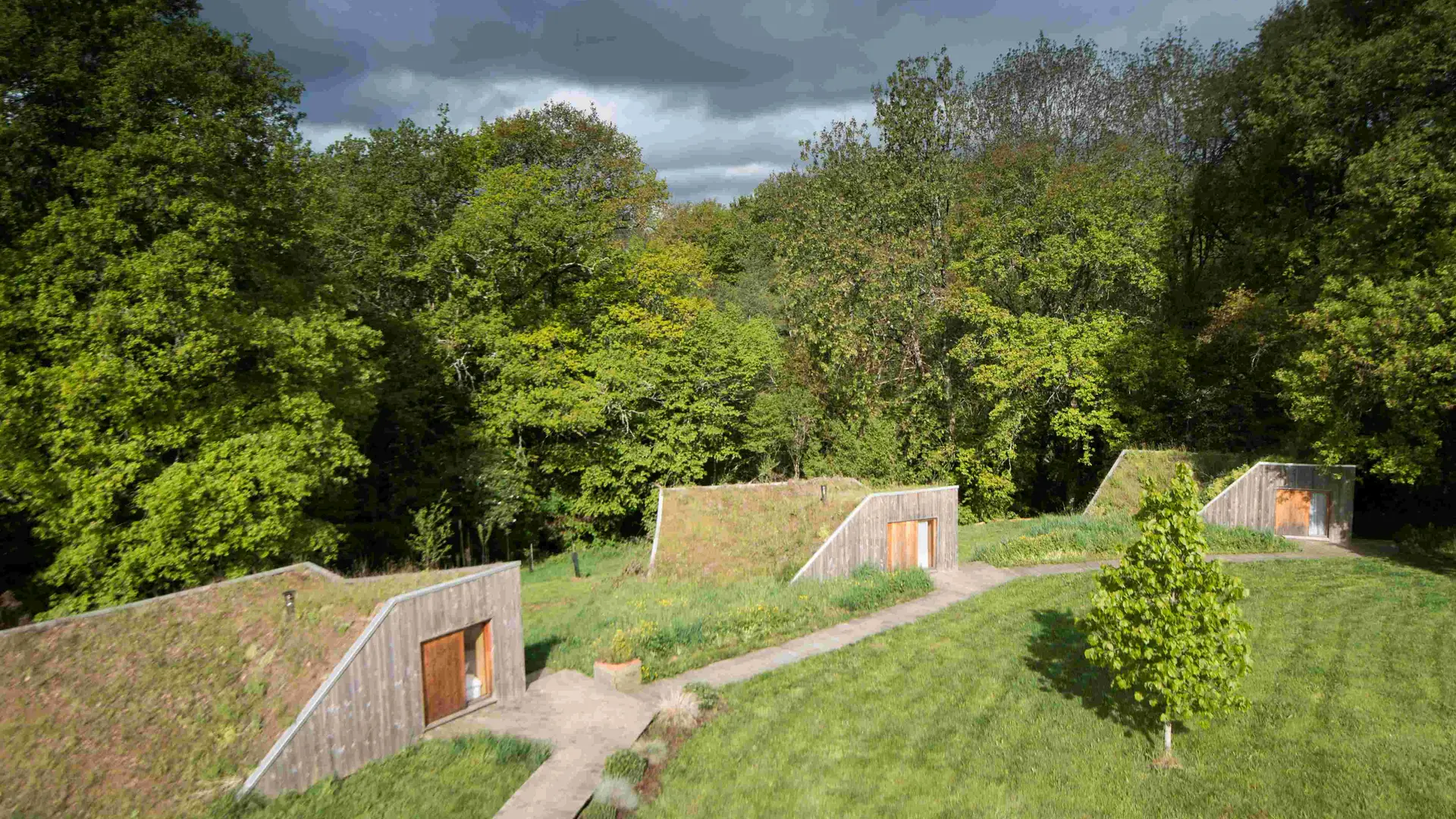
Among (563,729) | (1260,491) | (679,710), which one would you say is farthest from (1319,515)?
(563,729)

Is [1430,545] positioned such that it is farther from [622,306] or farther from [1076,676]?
[622,306]

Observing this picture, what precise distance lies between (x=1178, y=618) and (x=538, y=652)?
11760 mm

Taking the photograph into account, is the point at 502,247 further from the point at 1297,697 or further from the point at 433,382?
the point at 1297,697

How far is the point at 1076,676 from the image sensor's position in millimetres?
13336

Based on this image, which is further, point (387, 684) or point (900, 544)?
point (900, 544)

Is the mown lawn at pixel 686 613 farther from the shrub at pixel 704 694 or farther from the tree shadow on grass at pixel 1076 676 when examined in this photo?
the tree shadow on grass at pixel 1076 676

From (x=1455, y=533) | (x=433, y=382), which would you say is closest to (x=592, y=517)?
(x=433, y=382)

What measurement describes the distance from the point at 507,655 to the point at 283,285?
13.0m

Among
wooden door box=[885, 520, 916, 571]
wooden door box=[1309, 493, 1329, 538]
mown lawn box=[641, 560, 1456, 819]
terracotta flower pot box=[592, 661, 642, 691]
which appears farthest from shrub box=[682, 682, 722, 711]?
wooden door box=[1309, 493, 1329, 538]

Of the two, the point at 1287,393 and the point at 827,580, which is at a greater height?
the point at 1287,393

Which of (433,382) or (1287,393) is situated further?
(433,382)

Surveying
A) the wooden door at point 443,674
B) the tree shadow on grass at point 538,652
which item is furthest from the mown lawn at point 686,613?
the wooden door at point 443,674

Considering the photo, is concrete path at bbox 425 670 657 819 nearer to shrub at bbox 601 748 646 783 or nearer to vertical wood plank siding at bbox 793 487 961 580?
shrub at bbox 601 748 646 783

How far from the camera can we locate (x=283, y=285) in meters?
19.6
